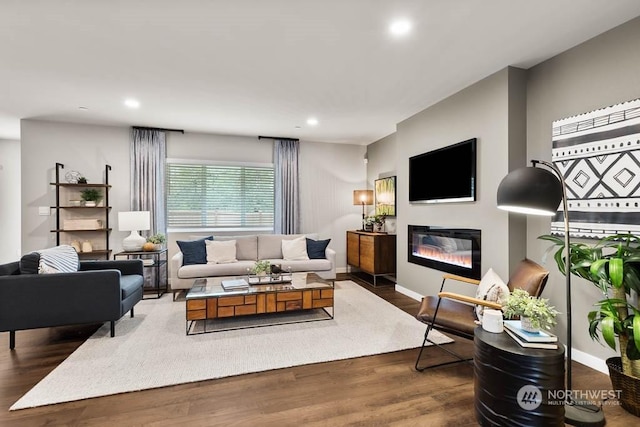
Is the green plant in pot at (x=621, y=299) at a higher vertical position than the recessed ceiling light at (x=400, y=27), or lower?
lower

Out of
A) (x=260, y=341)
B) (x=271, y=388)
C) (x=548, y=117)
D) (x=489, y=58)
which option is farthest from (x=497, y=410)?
(x=489, y=58)

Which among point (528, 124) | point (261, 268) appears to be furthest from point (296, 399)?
point (528, 124)

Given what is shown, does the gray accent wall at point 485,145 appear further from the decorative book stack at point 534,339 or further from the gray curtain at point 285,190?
the gray curtain at point 285,190

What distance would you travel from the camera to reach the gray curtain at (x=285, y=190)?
232 inches

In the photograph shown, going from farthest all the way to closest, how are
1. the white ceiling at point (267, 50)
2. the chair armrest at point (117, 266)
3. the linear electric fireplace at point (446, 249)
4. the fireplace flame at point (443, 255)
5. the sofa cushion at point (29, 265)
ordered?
the chair armrest at point (117, 266), the fireplace flame at point (443, 255), the linear electric fireplace at point (446, 249), the sofa cushion at point (29, 265), the white ceiling at point (267, 50)

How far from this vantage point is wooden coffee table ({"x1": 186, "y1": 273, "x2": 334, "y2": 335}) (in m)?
3.18

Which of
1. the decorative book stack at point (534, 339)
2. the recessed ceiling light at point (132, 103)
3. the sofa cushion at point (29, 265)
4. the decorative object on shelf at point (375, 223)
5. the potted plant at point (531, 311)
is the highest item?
the recessed ceiling light at point (132, 103)

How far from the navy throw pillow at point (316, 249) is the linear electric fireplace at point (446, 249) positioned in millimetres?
1498

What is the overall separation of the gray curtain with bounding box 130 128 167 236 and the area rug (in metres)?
2.02

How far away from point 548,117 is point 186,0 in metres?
3.22

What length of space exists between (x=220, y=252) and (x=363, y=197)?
288cm

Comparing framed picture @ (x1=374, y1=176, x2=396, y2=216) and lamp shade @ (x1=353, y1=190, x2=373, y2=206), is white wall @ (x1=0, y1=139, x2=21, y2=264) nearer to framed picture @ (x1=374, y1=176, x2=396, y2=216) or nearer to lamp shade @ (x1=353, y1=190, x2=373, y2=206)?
lamp shade @ (x1=353, y1=190, x2=373, y2=206)

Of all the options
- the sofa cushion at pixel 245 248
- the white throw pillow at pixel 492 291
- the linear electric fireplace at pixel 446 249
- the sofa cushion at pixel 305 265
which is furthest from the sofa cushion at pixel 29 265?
the linear electric fireplace at pixel 446 249

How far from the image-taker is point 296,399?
2070 mm
